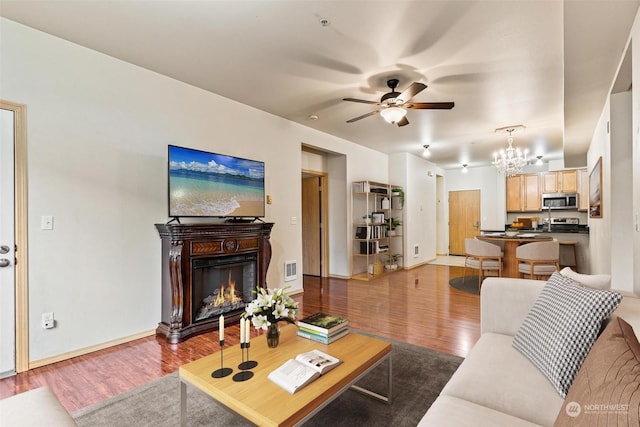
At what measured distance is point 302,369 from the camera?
155 centimetres

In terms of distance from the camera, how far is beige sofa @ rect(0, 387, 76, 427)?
3.44 feet

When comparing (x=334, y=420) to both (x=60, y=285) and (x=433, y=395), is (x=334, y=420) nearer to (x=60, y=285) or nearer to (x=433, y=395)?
(x=433, y=395)

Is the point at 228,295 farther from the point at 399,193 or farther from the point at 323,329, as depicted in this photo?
the point at 399,193

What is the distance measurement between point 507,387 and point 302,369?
0.91m

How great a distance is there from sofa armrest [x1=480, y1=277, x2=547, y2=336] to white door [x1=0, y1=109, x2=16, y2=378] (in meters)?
3.44

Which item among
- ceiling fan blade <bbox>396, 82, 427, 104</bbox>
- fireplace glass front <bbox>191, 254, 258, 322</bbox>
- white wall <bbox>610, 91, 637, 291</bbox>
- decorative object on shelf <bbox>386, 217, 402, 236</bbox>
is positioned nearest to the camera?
ceiling fan blade <bbox>396, 82, 427, 104</bbox>

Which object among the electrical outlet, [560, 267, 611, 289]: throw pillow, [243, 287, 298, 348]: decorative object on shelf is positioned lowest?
the electrical outlet

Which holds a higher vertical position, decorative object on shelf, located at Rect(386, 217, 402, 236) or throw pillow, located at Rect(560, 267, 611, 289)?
decorative object on shelf, located at Rect(386, 217, 402, 236)

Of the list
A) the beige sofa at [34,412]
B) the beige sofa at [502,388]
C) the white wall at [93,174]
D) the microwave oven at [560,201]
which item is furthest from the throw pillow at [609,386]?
the microwave oven at [560,201]

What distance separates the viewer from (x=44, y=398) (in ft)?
3.94

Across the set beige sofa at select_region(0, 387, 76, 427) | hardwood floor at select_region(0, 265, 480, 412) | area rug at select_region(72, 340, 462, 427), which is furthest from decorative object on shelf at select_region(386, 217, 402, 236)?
beige sofa at select_region(0, 387, 76, 427)

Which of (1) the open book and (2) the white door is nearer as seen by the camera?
(1) the open book

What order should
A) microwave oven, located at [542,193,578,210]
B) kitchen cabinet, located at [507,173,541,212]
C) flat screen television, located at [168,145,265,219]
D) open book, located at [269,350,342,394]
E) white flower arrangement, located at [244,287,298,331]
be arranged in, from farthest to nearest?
kitchen cabinet, located at [507,173,541,212]
microwave oven, located at [542,193,578,210]
flat screen television, located at [168,145,265,219]
white flower arrangement, located at [244,287,298,331]
open book, located at [269,350,342,394]

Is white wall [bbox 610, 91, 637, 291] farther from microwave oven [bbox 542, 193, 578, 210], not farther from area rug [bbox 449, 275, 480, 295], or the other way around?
microwave oven [bbox 542, 193, 578, 210]
